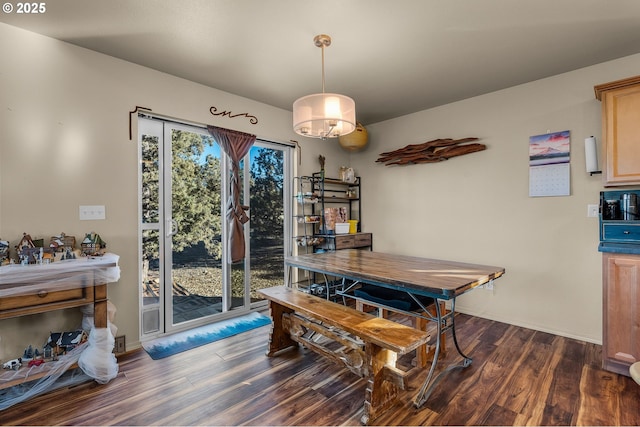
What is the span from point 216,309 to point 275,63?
8.45 feet

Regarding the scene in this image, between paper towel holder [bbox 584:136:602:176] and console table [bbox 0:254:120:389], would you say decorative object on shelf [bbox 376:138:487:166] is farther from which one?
console table [bbox 0:254:120:389]

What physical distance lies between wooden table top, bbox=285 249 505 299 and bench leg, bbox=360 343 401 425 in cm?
42

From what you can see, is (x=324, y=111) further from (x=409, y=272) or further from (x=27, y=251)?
(x=27, y=251)

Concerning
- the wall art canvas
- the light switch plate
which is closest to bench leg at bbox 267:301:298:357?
the light switch plate

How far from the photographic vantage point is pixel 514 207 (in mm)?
3145

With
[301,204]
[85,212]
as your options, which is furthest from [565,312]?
[85,212]

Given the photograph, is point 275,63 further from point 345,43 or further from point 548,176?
point 548,176

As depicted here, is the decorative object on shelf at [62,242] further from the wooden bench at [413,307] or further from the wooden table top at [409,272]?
the wooden bench at [413,307]

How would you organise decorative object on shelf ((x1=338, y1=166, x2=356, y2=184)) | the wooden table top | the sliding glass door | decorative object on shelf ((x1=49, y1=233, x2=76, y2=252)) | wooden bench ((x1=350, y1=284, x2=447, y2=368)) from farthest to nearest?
decorative object on shelf ((x1=338, y1=166, x2=356, y2=184))
the sliding glass door
wooden bench ((x1=350, y1=284, x2=447, y2=368))
decorative object on shelf ((x1=49, y1=233, x2=76, y2=252))
the wooden table top

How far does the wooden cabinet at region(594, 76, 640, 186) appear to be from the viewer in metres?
2.21

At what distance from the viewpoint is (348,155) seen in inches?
183

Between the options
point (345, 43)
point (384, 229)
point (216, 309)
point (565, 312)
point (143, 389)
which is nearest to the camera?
point (143, 389)

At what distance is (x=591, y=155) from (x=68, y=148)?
4319 millimetres

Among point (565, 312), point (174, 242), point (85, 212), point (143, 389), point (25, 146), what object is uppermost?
point (25, 146)
